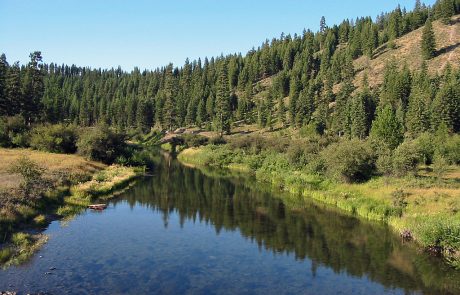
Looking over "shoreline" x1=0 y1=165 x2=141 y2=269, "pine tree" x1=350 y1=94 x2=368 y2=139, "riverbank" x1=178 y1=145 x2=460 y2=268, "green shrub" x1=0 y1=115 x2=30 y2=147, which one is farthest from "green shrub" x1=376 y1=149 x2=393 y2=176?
"green shrub" x1=0 y1=115 x2=30 y2=147

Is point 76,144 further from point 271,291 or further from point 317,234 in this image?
point 271,291

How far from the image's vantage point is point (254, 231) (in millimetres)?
40844

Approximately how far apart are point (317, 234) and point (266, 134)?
3788 inches

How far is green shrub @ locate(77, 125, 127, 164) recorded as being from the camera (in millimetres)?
74688

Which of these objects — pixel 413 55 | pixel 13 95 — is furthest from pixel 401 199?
pixel 413 55

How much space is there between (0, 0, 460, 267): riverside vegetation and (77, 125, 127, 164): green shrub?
10.2 inches

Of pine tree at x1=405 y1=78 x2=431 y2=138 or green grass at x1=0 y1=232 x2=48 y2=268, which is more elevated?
pine tree at x1=405 y1=78 x2=431 y2=138

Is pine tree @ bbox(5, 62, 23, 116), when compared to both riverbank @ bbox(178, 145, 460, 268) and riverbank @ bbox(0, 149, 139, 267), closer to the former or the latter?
riverbank @ bbox(0, 149, 139, 267)

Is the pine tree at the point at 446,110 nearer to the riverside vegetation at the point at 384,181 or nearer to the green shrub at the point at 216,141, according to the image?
the riverside vegetation at the point at 384,181

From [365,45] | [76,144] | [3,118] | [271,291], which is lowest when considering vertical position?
[271,291]

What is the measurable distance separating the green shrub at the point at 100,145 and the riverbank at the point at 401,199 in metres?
28.6

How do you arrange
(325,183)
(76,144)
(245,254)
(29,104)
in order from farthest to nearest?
(29,104), (76,144), (325,183), (245,254)

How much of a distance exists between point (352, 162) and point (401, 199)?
11.3 meters

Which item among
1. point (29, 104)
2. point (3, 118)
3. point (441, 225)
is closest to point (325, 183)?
point (441, 225)
